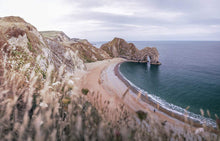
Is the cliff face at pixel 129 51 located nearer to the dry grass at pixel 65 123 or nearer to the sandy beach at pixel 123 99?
the sandy beach at pixel 123 99

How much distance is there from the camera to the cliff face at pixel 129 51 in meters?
80.7

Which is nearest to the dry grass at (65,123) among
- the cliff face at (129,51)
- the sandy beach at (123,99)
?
the sandy beach at (123,99)

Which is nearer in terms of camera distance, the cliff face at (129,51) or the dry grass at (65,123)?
the dry grass at (65,123)

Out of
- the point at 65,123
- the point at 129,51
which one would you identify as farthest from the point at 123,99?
the point at 129,51

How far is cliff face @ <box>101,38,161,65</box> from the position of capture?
80.7m

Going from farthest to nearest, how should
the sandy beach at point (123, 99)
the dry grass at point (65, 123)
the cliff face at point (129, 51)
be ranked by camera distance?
the cliff face at point (129, 51)
the sandy beach at point (123, 99)
the dry grass at point (65, 123)

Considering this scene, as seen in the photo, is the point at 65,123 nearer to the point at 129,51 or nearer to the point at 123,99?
the point at 123,99

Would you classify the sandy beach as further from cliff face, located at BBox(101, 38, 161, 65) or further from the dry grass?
cliff face, located at BBox(101, 38, 161, 65)

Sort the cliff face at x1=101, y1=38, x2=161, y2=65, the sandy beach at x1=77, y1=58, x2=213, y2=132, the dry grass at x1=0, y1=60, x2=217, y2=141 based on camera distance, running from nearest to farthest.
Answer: the dry grass at x1=0, y1=60, x2=217, y2=141 → the sandy beach at x1=77, y1=58, x2=213, y2=132 → the cliff face at x1=101, y1=38, x2=161, y2=65

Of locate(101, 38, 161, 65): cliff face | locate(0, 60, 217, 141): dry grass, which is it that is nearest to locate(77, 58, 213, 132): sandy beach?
locate(0, 60, 217, 141): dry grass

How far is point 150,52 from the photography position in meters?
81.8

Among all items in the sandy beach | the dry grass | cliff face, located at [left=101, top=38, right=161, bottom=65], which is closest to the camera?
the dry grass

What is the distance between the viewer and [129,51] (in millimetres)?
93062

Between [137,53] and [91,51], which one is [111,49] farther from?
[91,51]
